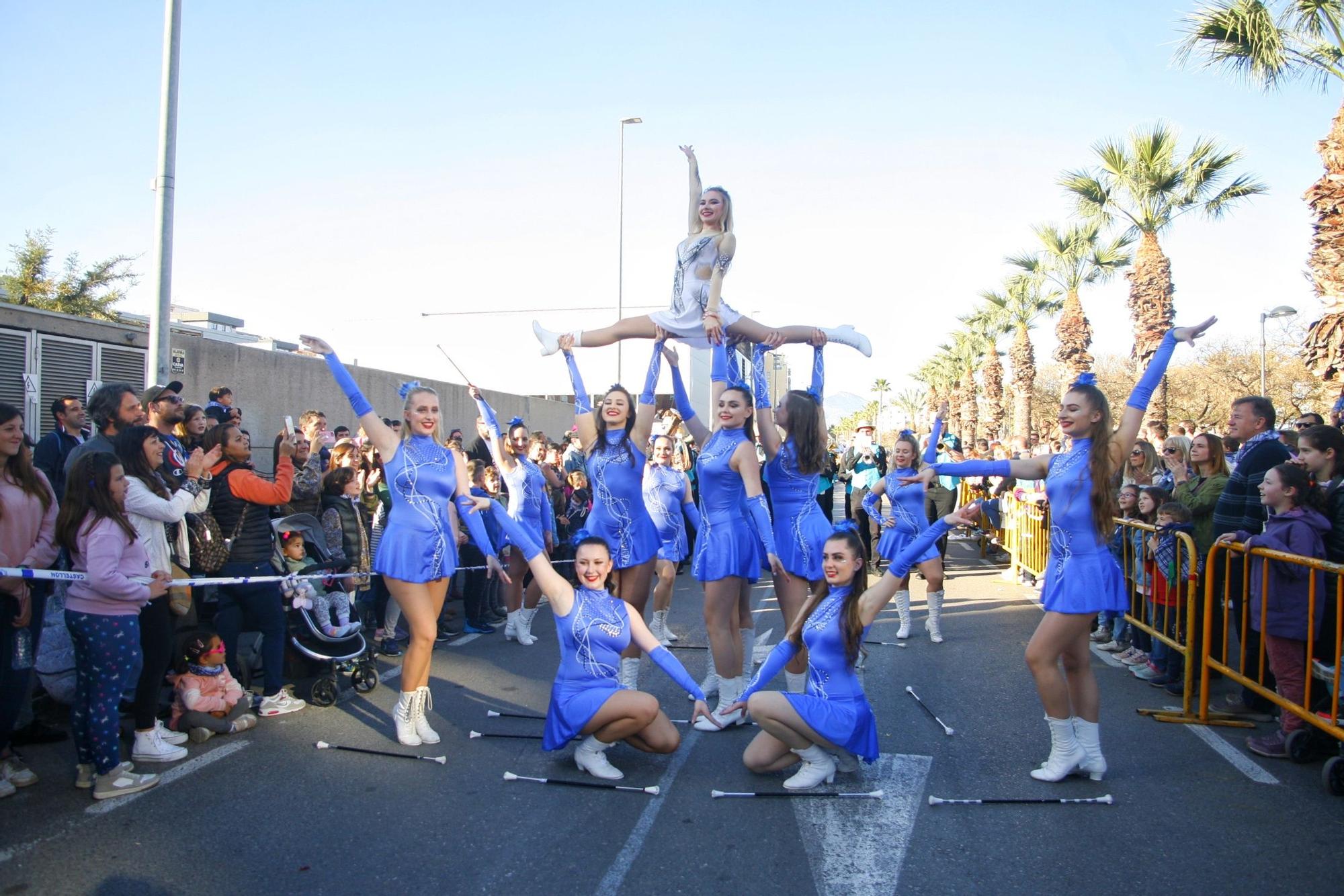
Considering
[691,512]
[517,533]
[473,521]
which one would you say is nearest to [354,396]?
[473,521]

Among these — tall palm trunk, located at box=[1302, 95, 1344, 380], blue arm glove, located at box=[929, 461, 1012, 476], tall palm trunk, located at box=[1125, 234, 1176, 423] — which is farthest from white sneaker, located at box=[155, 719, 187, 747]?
tall palm trunk, located at box=[1125, 234, 1176, 423]

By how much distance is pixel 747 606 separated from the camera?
610 centimetres

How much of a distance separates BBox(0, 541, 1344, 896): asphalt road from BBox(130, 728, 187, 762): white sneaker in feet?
0.44

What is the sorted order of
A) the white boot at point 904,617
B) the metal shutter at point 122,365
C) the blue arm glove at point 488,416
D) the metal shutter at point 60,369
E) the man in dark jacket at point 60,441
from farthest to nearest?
the metal shutter at point 122,365, the metal shutter at point 60,369, the white boot at point 904,617, the blue arm glove at point 488,416, the man in dark jacket at point 60,441

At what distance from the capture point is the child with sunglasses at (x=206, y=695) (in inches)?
204

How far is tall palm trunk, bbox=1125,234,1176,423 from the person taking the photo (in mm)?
18266

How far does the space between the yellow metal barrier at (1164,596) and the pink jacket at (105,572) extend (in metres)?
5.90

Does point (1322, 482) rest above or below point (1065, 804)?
above

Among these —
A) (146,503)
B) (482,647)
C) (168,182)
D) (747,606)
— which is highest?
(168,182)

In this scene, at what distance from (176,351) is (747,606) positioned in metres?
7.80

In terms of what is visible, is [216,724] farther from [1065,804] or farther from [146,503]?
[1065,804]

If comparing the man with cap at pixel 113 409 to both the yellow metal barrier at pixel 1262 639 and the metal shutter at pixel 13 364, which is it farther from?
the yellow metal barrier at pixel 1262 639

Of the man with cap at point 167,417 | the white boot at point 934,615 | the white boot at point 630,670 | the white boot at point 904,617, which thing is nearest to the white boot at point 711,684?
the white boot at point 630,670

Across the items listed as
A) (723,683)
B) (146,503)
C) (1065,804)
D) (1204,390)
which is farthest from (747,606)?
(1204,390)
